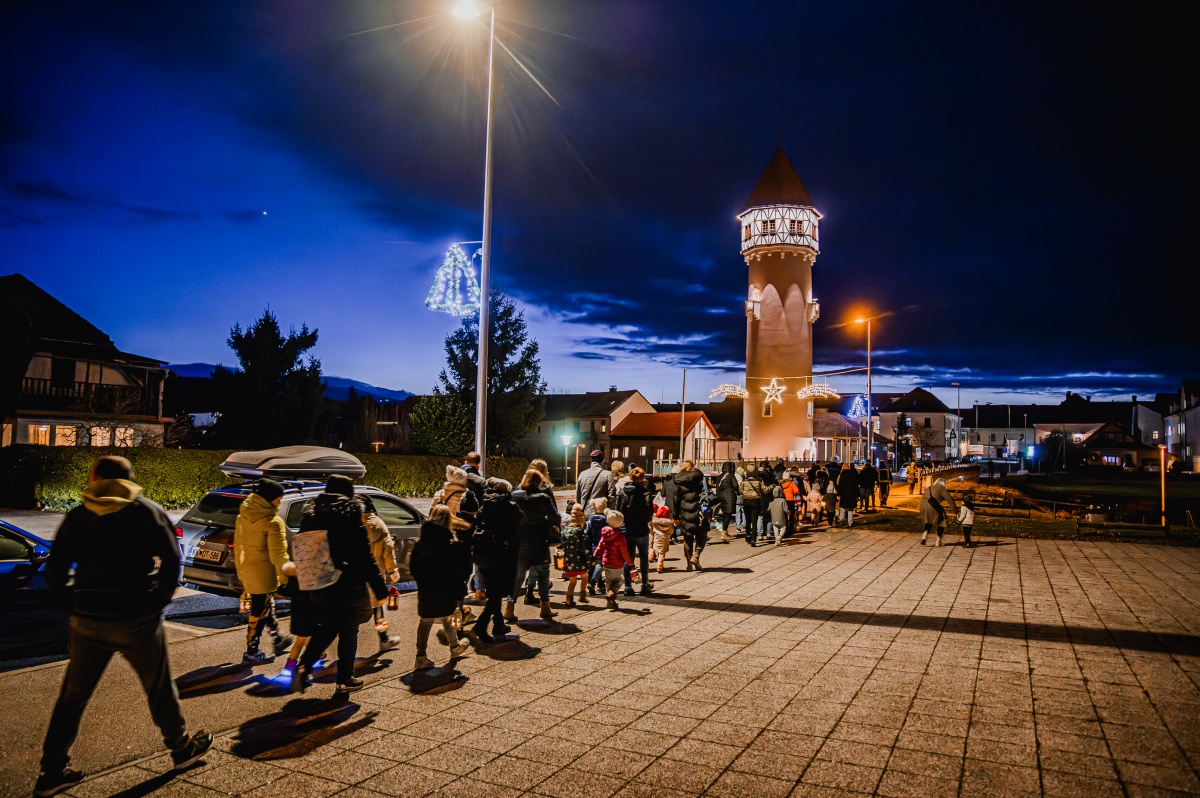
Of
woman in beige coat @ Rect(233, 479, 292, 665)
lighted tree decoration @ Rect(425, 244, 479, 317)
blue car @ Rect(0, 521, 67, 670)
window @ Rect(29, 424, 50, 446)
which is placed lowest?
blue car @ Rect(0, 521, 67, 670)

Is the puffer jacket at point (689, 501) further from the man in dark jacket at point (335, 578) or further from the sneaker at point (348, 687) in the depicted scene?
the sneaker at point (348, 687)

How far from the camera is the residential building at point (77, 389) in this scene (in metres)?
26.2

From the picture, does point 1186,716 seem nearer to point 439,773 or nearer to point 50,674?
point 439,773

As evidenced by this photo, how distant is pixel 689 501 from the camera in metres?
12.8

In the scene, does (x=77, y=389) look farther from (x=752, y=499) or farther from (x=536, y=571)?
(x=536, y=571)

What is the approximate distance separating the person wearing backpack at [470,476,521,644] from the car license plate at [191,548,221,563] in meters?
3.28

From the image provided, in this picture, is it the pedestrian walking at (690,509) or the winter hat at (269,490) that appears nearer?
the winter hat at (269,490)

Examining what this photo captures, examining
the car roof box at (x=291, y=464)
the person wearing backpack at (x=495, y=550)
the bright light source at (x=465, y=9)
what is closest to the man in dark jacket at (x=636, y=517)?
the person wearing backpack at (x=495, y=550)

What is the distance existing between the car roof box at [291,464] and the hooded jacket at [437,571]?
3817 mm

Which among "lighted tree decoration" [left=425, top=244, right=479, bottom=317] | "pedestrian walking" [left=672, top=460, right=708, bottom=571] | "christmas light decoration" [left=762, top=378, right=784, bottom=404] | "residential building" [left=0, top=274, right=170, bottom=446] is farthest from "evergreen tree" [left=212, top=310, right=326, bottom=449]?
"christmas light decoration" [left=762, top=378, right=784, bottom=404]

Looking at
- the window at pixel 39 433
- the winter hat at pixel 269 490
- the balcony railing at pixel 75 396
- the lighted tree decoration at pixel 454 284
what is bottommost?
the winter hat at pixel 269 490

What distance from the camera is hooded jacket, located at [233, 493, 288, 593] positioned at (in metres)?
6.79

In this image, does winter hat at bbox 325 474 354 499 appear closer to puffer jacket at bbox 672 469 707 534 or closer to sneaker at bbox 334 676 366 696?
sneaker at bbox 334 676 366 696

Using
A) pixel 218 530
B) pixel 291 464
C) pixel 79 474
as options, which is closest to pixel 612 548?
pixel 218 530
